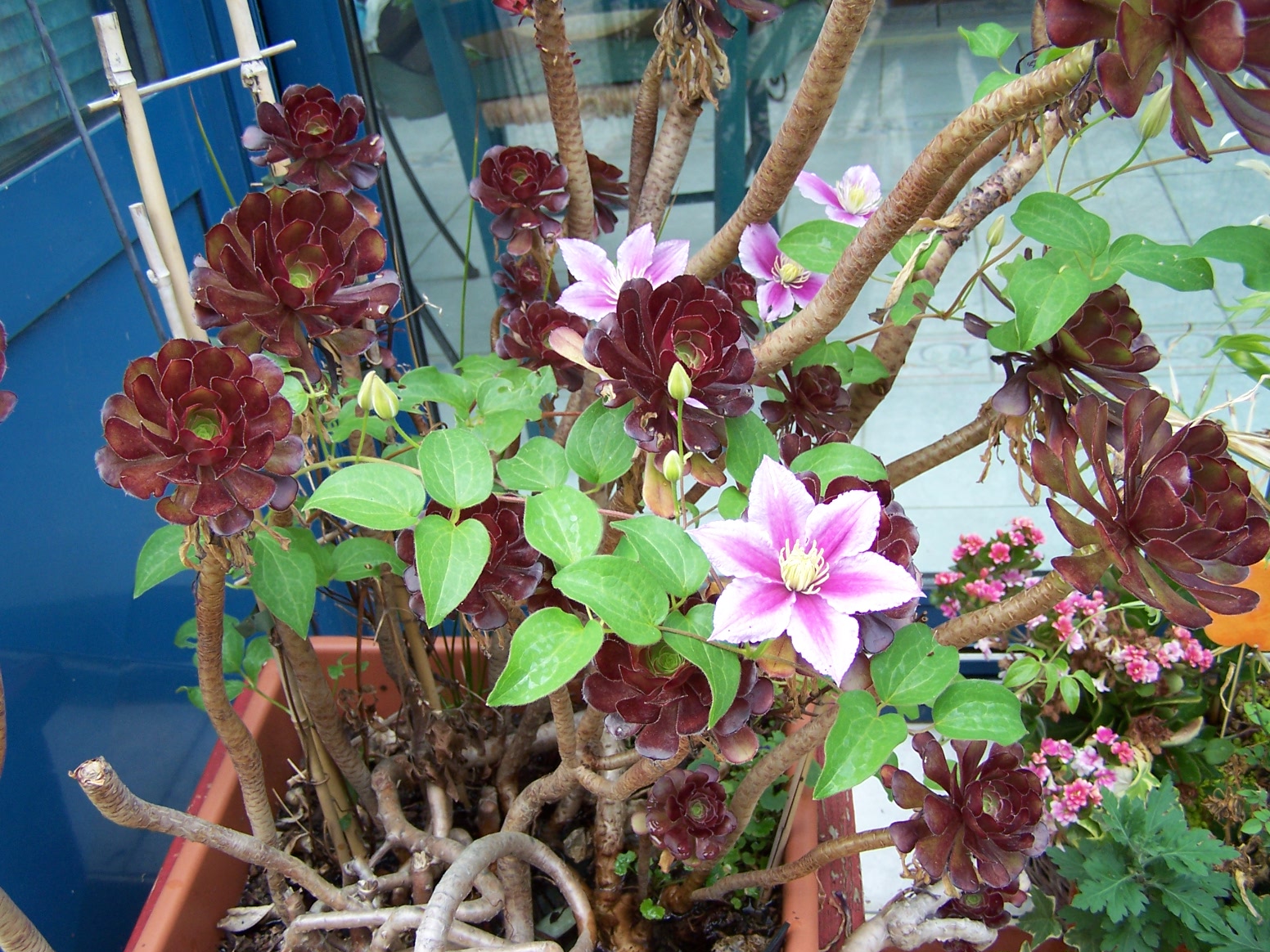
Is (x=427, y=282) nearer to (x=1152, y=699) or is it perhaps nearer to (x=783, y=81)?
(x=783, y=81)

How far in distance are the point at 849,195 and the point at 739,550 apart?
46cm

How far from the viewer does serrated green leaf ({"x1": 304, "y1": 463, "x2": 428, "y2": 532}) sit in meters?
0.53

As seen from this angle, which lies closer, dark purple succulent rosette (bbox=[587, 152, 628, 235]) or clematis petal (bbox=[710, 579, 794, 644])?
clematis petal (bbox=[710, 579, 794, 644])

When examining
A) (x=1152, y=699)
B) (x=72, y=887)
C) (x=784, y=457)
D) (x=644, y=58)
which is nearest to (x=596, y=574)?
(x=784, y=457)

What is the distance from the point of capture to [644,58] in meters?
1.49

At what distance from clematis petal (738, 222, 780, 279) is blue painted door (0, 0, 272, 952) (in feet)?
1.87

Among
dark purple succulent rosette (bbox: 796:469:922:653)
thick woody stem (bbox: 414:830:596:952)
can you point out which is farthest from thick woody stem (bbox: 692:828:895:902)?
dark purple succulent rosette (bbox: 796:469:922:653)

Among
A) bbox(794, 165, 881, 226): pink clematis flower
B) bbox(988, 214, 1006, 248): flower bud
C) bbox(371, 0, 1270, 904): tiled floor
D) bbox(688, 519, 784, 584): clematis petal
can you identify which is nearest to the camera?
bbox(688, 519, 784, 584): clematis petal

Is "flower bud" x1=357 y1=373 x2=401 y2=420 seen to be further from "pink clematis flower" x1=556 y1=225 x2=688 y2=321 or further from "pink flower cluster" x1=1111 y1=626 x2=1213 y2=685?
"pink flower cluster" x1=1111 y1=626 x2=1213 y2=685

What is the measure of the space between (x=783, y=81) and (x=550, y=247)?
768 millimetres

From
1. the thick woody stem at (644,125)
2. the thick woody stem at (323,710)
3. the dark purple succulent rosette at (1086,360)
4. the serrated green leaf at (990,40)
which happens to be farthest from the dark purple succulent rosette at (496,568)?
the serrated green leaf at (990,40)

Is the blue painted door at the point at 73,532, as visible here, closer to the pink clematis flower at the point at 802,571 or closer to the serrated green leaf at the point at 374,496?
the serrated green leaf at the point at 374,496

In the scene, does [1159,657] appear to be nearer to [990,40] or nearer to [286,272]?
[990,40]

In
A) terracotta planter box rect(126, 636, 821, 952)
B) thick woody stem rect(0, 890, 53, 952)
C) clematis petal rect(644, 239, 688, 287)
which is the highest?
clematis petal rect(644, 239, 688, 287)
